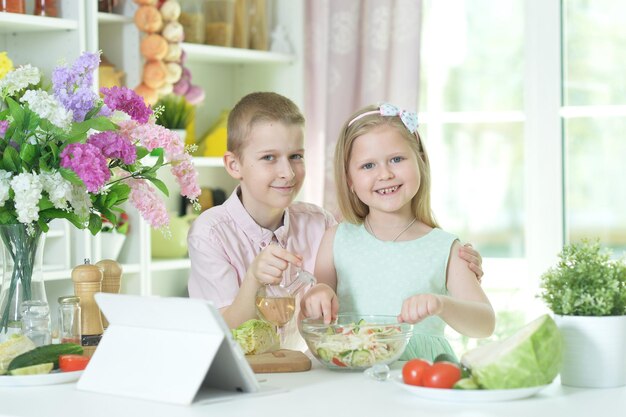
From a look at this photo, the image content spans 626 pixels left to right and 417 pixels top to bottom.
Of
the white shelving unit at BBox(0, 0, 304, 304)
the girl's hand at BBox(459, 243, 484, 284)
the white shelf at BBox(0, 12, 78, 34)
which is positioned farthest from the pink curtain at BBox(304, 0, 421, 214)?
the girl's hand at BBox(459, 243, 484, 284)

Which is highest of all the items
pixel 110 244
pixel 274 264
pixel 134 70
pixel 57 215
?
pixel 134 70

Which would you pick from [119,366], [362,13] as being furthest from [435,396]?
[362,13]

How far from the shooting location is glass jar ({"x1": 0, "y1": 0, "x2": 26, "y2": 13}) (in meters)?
3.11

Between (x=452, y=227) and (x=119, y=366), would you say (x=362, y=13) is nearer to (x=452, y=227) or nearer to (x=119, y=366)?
(x=452, y=227)

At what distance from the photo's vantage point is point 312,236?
2.65 m

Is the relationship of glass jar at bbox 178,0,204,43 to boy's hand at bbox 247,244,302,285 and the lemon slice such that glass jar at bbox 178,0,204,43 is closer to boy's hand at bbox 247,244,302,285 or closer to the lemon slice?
boy's hand at bbox 247,244,302,285

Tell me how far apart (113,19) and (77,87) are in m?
1.53

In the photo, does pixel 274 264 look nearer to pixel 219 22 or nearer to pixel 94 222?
pixel 94 222

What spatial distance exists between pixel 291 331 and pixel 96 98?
0.76 meters

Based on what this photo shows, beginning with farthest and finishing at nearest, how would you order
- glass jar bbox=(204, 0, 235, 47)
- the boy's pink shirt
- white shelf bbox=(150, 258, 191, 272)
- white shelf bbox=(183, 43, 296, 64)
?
1. glass jar bbox=(204, 0, 235, 47)
2. white shelf bbox=(183, 43, 296, 64)
3. white shelf bbox=(150, 258, 191, 272)
4. the boy's pink shirt

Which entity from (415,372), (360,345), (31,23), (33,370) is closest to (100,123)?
(33,370)

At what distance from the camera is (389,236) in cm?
236

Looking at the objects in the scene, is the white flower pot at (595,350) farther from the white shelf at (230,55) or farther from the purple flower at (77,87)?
the white shelf at (230,55)

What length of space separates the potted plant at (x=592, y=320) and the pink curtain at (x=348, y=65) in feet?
6.83
